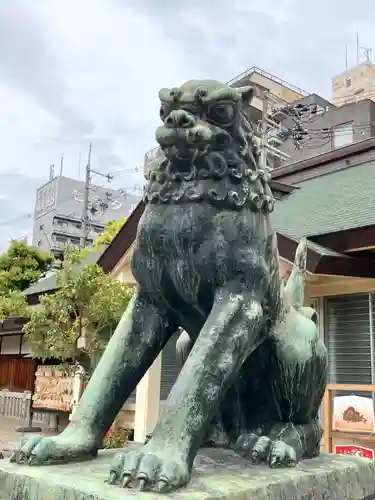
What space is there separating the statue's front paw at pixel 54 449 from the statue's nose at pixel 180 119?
3.51 feet

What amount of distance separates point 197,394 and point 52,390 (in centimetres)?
984

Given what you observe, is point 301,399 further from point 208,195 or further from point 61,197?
point 61,197

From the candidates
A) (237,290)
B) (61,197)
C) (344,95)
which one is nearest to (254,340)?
(237,290)

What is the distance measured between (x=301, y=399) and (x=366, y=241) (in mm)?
4195

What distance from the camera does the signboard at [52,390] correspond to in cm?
1041

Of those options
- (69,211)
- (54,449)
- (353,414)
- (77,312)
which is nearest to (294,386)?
(54,449)

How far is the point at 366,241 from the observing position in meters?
5.92

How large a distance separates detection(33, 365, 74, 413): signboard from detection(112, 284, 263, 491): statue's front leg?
8.89m

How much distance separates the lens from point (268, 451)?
1.88 m

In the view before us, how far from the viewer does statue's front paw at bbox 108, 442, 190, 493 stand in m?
1.43

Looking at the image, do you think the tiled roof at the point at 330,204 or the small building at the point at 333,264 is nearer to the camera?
the small building at the point at 333,264

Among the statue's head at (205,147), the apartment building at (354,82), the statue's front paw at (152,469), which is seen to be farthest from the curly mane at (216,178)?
the apartment building at (354,82)

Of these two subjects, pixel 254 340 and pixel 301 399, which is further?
pixel 301 399

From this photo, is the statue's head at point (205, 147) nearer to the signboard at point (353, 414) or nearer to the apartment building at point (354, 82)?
the signboard at point (353, 414)
